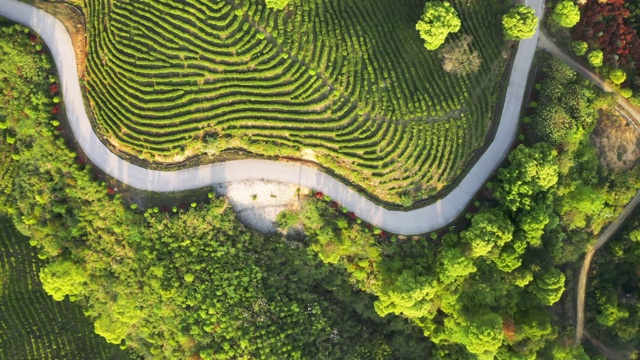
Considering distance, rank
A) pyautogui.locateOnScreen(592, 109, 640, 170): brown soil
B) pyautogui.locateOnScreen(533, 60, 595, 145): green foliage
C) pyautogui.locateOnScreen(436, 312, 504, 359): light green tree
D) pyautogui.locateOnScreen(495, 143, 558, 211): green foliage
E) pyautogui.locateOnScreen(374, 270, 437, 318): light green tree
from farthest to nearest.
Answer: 1. pyautogui.locateOnScreen(592, 109, 640, 170): brown soil
2. pyautogui.locateOnScreen(533, 60, 595, 145): green foliage
3. pyautogui.locateOnScreen(495, 143, 558, 211): green foliage
4. pyautogui.locateOnScreen(436, 312, 504, 359): light green tree
5. pyautogui.locateOnScreen(374, 270, 437, 318): light green tree

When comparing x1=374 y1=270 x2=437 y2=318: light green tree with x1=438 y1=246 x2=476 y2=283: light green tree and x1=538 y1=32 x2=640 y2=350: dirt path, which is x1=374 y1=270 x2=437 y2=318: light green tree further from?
x1=538 y1=32 x2=640 y2=350: dirt path

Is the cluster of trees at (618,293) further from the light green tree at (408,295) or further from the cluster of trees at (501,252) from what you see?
the light green tree at (408,295)

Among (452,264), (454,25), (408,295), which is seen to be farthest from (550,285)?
(454,25)

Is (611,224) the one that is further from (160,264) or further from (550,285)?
(160,264)

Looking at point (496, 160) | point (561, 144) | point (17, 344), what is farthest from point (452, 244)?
point (17, 344)

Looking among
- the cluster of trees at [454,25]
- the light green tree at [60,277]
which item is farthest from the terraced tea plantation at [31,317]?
the cluster of trees at [454,25]

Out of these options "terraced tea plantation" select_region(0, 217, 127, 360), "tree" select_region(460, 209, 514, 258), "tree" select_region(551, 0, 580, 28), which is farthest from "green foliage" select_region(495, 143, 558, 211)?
"terraced tea plantation" select_region(0, 217, 127, 360)
